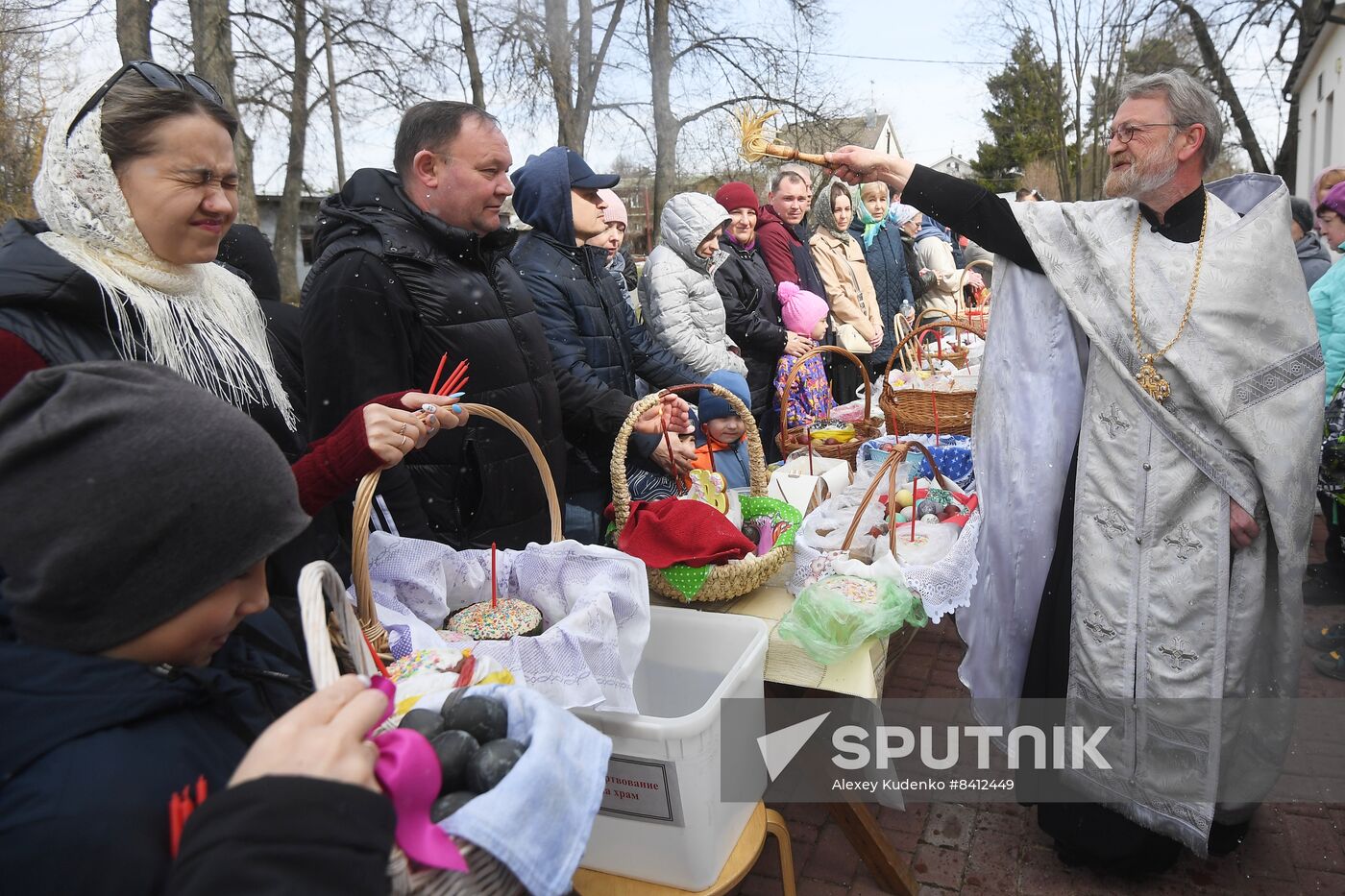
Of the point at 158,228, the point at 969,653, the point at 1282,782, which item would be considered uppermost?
the point at 158,228

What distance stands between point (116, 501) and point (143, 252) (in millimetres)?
878

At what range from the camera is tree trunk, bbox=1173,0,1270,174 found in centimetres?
1917

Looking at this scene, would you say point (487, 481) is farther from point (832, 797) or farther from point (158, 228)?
point (832, 797)

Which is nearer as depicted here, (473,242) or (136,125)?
(136,125)

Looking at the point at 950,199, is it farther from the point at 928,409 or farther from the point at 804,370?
the point at 804,370

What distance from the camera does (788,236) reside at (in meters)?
5.84

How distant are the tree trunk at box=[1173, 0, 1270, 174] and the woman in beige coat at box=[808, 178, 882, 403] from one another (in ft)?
57.2

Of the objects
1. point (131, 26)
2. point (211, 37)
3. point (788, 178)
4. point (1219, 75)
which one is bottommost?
point (788, 178)

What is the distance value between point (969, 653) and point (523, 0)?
1282 cm

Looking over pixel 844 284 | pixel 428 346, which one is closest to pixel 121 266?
pixel 428 346

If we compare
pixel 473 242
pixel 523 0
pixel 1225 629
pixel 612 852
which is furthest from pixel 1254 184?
pixel 523 0

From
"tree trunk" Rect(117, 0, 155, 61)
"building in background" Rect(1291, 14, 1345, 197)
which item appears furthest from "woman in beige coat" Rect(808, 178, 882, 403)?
"building in background" Rect(1291, 14, 1345, 197)

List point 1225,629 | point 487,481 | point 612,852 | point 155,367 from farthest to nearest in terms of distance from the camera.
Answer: point 1225,629 < point 487,481 < point 612,852 < point 155,367

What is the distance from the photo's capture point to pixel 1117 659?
8.05ft
